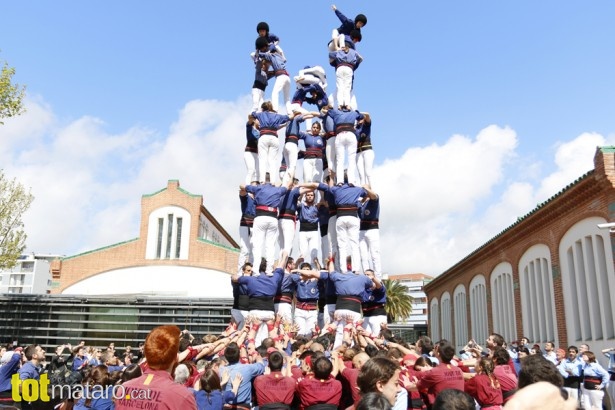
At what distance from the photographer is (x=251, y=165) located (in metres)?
13.8

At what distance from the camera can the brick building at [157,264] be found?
32.6 meters

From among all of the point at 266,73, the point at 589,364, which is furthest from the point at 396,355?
the point at 266,73

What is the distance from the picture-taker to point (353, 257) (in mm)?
11312

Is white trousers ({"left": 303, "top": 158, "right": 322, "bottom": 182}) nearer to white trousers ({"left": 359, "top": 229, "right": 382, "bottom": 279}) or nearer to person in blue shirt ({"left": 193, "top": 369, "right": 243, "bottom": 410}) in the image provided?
white trousers ({"left": 359, "top": 229, "right": 382, "bottom": 279})

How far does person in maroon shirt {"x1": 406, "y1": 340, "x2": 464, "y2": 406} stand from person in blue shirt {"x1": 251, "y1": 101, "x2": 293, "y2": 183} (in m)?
8.46

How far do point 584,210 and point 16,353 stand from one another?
14.3 meters

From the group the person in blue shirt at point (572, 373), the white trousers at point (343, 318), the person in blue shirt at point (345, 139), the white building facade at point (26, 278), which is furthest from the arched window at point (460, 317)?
the white building facade at point (26, 278)

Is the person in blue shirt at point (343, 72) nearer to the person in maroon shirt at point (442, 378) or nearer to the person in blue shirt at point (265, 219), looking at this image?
the person in blue shirt at point (265, 219)

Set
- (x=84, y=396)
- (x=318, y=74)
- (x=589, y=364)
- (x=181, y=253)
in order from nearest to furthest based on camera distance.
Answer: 1. (x=84, y=396)
2. (x=589, y=364)
3. (x=318, y=74)
4. (x=181, y=253)

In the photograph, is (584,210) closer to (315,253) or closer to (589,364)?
(589,364)

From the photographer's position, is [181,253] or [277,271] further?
[181,253]

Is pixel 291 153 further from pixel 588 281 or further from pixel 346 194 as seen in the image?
pixel 588 281

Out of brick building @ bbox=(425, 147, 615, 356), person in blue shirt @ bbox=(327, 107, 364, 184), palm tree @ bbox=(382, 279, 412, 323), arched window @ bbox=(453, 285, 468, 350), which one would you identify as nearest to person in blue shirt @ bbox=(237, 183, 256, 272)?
person in blue shirt @ bbox=(327, 107, 364, 184)

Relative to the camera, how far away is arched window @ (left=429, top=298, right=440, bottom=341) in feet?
115
